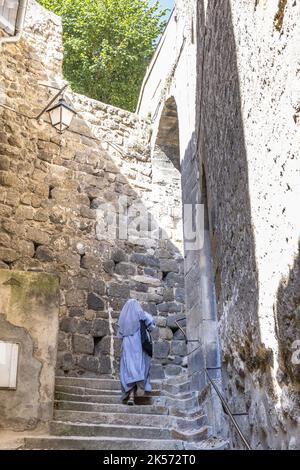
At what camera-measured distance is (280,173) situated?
2.48m

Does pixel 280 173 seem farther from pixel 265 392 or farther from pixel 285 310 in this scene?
pixel 265 392

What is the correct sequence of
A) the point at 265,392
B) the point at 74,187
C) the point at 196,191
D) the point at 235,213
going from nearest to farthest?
the point at 265,392, the point at 235,213, the point at 196,191, the point at 74,187

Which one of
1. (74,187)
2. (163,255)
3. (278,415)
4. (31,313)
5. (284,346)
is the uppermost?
(74,187)

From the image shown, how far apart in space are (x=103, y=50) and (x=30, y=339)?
1080cm

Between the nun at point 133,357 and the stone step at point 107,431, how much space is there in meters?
0.86

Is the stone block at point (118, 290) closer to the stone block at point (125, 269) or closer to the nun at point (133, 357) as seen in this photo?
the stone block at point (125, 269)

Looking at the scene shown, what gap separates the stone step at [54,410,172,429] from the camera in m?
5.25

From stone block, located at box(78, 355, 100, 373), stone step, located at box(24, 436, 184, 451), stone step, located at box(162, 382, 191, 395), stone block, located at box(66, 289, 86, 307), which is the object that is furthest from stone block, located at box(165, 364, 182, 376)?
stone step, located at box(24, 436, 184, 451)

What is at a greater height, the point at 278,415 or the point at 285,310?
the point at 285,310

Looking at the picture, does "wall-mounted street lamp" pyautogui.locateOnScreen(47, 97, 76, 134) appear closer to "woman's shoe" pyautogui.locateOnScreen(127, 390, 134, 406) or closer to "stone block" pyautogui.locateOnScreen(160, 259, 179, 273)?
"stone block" pyautogui.locateOnScreen(160, 259, 179, 273)

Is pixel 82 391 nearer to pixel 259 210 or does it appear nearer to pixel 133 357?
pixel 133 357

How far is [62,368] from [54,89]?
4.14 metres

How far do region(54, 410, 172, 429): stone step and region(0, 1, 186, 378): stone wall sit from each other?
212cm

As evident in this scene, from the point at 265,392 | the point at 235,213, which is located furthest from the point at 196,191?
the point at 265,392
